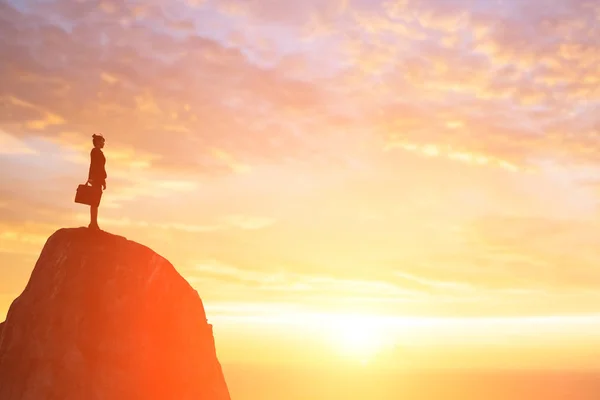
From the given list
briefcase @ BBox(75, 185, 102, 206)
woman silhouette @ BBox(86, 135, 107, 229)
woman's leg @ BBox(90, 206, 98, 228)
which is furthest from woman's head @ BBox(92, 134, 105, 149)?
woman's leg @ BBox(90, 206, 98, 228)

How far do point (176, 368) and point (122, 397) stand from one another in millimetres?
→ 4688

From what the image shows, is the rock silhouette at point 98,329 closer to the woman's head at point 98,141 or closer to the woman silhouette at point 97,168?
the woman silhouette at point 97,168

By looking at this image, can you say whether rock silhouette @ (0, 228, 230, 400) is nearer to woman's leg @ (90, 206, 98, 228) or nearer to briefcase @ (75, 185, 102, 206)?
woman's leg @ (90, 206, 98, 228)

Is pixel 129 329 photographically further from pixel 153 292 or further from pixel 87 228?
pixel 87 228

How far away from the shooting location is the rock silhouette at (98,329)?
113 feet

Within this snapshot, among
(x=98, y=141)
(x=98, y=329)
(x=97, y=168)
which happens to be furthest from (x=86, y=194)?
(x=98, y=329)

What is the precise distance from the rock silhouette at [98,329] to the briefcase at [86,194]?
3.06 meters

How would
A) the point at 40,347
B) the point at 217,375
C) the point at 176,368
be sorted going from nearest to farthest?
the point at 40,347
the point at 176,368
the point at 217,375

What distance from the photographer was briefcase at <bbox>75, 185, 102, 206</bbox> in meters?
35.1

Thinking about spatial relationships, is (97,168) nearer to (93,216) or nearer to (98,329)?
(93,216)

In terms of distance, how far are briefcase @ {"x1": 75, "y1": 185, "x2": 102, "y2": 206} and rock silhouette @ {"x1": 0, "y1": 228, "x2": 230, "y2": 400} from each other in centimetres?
306

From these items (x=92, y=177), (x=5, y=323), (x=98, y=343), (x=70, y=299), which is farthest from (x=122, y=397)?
(x=92, y=177)

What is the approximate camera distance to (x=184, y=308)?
4159 cm

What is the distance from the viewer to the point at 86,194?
35.1 metres
